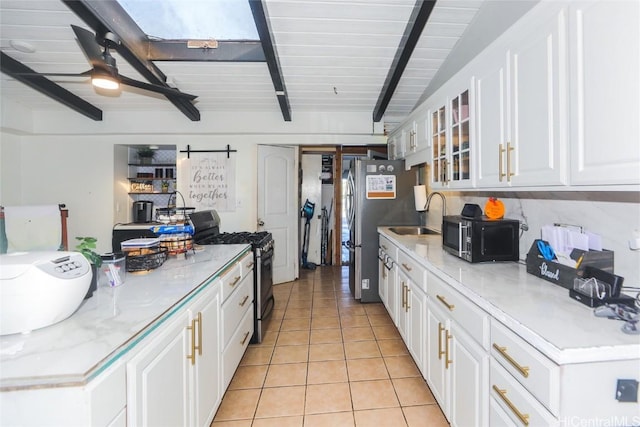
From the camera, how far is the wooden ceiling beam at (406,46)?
6.47 feet

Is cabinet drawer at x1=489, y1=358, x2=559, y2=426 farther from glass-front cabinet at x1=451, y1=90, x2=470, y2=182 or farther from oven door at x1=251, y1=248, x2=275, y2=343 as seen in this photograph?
oven door at x1=251, y1=248, x2=275, y2=343

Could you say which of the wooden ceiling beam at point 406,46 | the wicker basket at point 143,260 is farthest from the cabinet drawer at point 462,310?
the wooden ceiling beam at point 406,46

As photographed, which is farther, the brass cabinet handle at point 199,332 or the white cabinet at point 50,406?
the brass cabinet handle at point 199,332

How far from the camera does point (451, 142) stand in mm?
2053

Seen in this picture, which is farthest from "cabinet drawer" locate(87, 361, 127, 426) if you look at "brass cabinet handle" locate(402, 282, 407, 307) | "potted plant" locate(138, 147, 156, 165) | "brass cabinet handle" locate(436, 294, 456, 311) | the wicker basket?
"potted plant" locate(138, 147, 156, 165)

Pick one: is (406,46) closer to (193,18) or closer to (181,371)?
(193,18)

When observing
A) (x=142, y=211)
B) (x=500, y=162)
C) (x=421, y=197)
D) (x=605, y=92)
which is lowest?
(x=142, y=211)

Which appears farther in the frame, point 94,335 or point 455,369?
point 455,369

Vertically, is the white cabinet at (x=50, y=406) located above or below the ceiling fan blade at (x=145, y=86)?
below

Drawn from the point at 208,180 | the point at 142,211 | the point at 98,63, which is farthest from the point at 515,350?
the point at 142,211

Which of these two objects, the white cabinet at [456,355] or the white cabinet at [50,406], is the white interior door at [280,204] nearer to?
the white cabinet at [456,355]

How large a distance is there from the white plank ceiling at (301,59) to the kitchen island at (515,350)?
75.9 inches

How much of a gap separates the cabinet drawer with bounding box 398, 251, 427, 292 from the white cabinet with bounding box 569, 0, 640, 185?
0.95 m

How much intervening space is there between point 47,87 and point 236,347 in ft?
11.9
